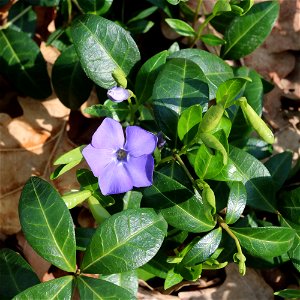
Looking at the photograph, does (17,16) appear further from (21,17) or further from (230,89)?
(230,89)

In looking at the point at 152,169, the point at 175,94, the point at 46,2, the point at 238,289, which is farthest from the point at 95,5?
the point at 238,289

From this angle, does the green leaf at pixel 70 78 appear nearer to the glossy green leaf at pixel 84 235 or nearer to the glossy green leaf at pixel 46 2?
the glossy green leaf at pixel 46 2

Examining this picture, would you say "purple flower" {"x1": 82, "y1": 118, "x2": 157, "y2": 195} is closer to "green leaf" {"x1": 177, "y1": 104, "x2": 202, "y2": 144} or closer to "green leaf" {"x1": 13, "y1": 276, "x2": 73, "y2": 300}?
"green leaf" {"x1": 177, "y1": 104, "x2": 202, "y2": 144}

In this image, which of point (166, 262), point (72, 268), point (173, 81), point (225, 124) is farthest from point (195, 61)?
point (72, 268)

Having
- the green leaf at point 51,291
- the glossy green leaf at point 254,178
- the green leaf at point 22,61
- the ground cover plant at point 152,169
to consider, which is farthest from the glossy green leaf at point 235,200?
the green leaf at point 22,61

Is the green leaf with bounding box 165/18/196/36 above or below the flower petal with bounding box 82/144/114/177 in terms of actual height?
above

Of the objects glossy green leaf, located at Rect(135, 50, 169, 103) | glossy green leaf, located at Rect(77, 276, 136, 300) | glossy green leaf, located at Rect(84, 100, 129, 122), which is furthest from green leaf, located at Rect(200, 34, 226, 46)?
glossy green leaf, located at Rect(77, 276, 136, 300)
